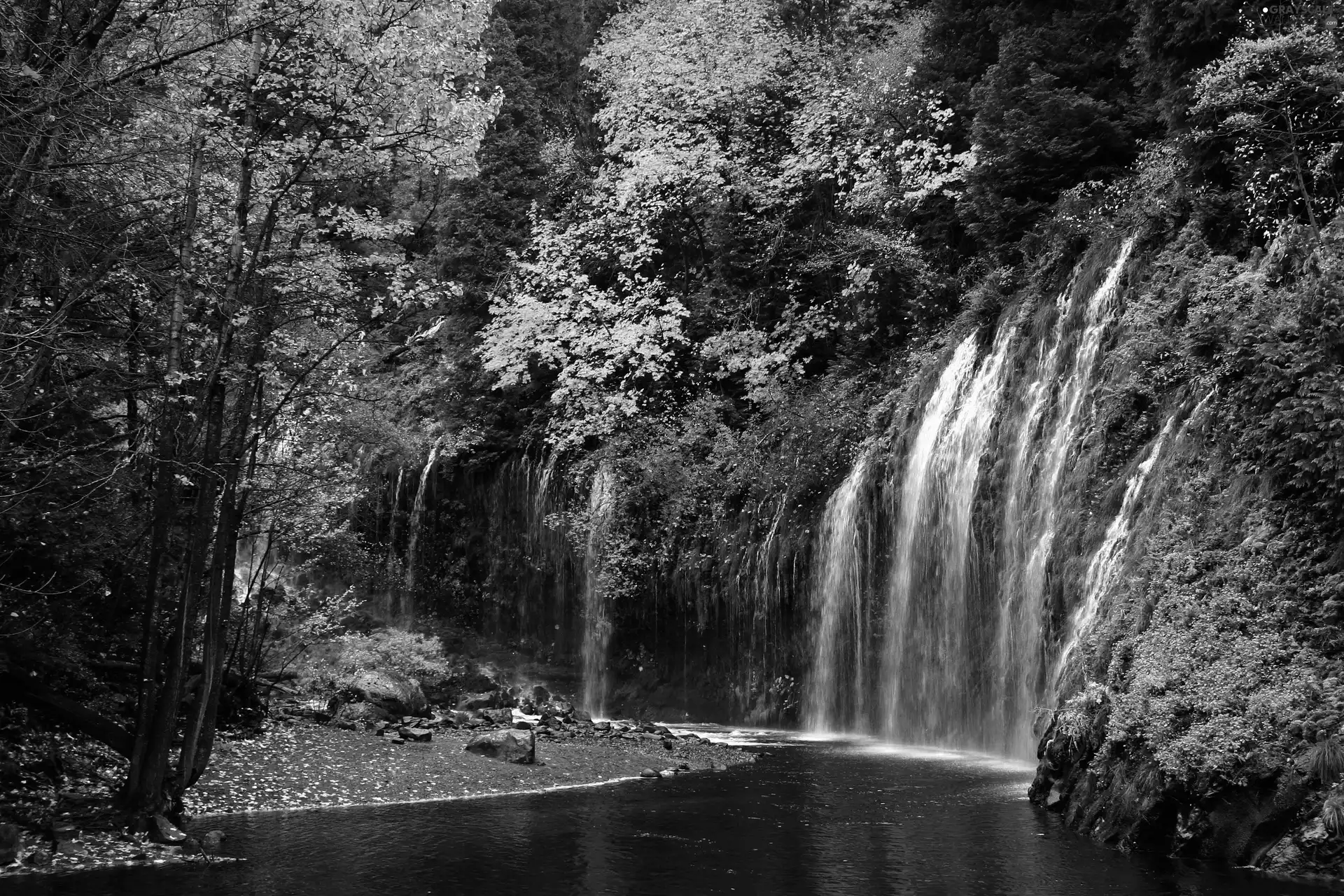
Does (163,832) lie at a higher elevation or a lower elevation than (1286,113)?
lower

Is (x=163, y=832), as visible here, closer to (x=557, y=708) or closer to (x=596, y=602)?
(x=557, y=708)

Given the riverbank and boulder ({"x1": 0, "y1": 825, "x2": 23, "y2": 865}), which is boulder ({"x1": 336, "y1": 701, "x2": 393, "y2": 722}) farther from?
boulder ({"x1": 0, "y1": 825, "x2": 23, "y2": 865})

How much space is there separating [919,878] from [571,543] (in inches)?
662

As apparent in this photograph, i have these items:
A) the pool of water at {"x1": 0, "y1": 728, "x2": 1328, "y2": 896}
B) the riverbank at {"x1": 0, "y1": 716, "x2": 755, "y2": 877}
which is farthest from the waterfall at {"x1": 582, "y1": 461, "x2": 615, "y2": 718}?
the pool of water at {"x1": 0, "y1": 728, "x2": 1328, "y2": 896}

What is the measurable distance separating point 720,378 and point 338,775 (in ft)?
46.3

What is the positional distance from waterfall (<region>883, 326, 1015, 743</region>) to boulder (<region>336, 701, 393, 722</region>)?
312 inches

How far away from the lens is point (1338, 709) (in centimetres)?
759

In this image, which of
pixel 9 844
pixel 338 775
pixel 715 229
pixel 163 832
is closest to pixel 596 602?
pixel 715 229

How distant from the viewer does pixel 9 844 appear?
26.5ft

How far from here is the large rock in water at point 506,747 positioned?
1328 cm

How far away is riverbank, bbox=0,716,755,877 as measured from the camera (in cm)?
844

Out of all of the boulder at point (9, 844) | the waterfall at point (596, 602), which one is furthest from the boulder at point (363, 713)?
the waterfall at point (596, 602)

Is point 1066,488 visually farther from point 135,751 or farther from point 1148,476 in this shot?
point 135,751

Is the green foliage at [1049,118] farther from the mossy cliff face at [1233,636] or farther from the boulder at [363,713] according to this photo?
the boulder at [363,713]
